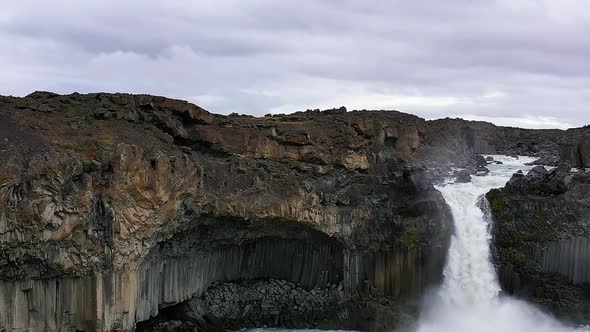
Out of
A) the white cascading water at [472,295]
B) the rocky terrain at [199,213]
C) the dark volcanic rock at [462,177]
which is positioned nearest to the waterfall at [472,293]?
the white cascading water at [472,295]

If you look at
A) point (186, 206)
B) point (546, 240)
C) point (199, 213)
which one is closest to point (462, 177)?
point (546, 240)

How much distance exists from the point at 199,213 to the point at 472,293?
14016 mm

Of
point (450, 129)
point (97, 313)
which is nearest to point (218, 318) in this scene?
point (97, 313)

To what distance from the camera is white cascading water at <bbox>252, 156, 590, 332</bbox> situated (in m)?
28.5

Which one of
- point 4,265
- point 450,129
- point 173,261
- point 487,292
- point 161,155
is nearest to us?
point 4,265

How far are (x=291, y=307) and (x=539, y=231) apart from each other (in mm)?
13548

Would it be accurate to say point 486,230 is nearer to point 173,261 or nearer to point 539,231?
point 539,231

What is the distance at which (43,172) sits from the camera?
2109 cm

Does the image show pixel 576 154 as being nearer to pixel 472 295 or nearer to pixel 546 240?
pixel 546 240

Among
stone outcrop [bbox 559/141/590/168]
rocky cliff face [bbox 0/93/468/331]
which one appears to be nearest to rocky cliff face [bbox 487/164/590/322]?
rocky cliff face [bbox 0/93/468/331]

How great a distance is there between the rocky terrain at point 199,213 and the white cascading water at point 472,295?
867 millimetres

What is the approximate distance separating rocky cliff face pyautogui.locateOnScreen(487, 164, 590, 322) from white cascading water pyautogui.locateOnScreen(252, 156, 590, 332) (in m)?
0.78

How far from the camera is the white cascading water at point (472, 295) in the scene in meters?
28.5

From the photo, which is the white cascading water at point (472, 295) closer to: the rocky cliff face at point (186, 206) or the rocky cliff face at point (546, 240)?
the rocky cliff face at point (546, 240)
